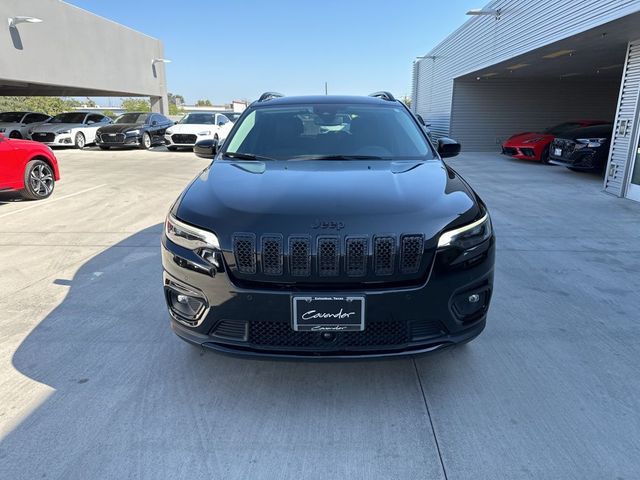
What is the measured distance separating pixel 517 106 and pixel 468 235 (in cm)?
1885

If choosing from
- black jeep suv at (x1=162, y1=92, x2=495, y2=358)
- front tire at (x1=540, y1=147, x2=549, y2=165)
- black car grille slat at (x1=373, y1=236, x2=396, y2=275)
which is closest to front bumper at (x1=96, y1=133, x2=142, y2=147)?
front tire at (x1=540, y1=147, x2=549, y2=165)

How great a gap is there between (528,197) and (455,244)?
7.15 meters

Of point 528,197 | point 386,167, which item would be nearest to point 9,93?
point 528,197

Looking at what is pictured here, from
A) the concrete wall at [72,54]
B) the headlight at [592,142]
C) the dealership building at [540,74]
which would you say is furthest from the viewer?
the concrete wall at [72,54]

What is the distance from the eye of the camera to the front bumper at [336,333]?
222 centimetres

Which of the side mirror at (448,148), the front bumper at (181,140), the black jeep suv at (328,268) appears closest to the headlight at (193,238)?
the black jeep suv at (328,268)

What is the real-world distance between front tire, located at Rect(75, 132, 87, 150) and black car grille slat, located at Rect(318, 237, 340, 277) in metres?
19.0

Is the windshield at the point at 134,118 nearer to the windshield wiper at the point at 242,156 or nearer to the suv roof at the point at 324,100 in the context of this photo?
the suv roof at the point at 324,100

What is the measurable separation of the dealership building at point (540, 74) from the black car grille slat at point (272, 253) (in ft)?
25.7

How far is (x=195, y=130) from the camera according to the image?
17.1m

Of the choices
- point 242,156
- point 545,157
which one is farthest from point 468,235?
point 545,157

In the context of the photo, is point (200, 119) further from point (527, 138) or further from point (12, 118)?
point (527, 138)

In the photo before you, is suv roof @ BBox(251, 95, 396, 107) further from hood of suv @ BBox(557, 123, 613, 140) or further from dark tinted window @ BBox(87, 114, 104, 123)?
dark tinted window @ BBox(87, 114, 104, 123)

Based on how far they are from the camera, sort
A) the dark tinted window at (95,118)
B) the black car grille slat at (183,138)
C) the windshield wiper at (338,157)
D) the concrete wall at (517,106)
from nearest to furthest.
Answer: the windshield wiper at (338,157)
the black car grille slat at (183,138)
the concrete wall at (517,106)
the dark tinted window at (95,118)
